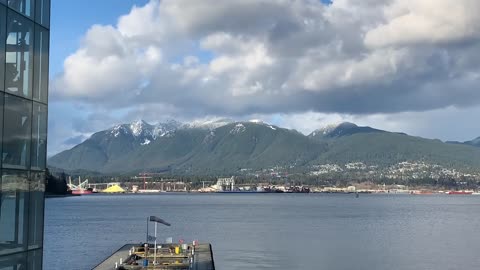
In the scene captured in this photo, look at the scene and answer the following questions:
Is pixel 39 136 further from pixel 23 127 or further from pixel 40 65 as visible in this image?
pixel 40 65

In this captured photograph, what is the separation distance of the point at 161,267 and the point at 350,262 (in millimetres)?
19655

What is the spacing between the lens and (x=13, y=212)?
17.2 meters

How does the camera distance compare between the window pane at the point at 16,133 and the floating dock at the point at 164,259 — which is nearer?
the window pane at the point at 16,133

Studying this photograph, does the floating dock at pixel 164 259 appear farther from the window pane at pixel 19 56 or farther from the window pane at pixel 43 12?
the window pane at pixel 19 56

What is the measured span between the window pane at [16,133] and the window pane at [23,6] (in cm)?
229

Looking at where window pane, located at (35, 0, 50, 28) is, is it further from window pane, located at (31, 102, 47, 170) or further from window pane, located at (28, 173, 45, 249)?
window pane, located at (28, 173, 45, 249)

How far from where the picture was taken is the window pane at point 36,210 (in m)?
18.2

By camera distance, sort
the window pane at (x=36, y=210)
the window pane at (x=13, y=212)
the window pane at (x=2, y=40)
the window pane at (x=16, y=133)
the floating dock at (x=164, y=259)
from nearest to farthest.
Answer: the window pane at (x=2, y=40), the window pane at (x=13, y=212), the window pane at (x=16, y=133), the window pane at (x=36, y=210), the floating dock at (x=164, y=259)

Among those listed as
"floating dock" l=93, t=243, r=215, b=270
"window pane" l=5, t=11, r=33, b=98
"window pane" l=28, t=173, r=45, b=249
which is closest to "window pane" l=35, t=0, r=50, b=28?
"window pane" l=5, t=11, r=33, b=98

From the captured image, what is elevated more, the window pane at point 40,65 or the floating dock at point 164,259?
the window pane at point 40,65

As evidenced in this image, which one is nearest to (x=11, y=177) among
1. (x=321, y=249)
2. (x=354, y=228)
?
(x=321, y=249)

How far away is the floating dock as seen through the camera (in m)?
46.5

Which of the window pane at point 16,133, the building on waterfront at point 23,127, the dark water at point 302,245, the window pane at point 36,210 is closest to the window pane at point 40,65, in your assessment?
the building on waterfront at point 23,127

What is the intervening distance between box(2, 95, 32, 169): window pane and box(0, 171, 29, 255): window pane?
34 cm
